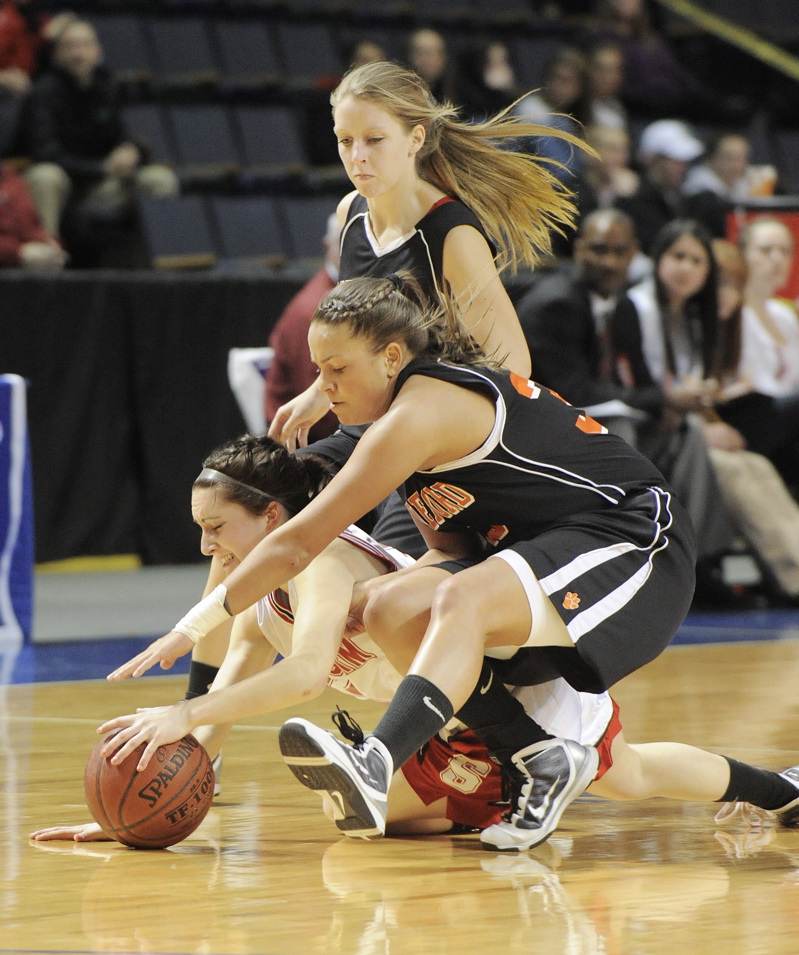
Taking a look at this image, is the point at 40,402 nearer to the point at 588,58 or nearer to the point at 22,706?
the point at 22,706

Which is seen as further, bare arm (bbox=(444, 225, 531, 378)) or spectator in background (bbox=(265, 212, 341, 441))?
spectator in background (bbox=(265, 212, 341, 441))

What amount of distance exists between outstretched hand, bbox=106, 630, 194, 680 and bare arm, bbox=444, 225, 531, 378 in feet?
3.06

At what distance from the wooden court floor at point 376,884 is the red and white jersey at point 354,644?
0.89ft

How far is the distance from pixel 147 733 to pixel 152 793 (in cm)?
10

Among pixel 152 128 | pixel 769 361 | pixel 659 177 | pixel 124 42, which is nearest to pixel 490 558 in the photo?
pixel 769 361

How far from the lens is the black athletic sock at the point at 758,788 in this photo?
2996 mm

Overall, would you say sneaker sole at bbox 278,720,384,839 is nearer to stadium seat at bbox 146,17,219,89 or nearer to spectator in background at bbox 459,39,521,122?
stadium seat at bbox 146,17,219,89

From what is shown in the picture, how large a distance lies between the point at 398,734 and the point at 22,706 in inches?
88.7

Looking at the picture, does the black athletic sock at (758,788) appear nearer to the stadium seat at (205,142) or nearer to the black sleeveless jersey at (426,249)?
the black sleeveless jersey at (426,249)

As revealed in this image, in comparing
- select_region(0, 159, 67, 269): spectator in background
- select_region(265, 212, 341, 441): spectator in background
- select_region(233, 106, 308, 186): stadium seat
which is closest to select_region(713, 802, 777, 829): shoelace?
select_region(265, 212, 341, 441): spectator in background

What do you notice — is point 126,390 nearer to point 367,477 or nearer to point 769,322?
point 769,322

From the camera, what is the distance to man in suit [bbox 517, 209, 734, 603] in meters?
6.64

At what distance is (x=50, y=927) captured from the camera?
2232 millimetres

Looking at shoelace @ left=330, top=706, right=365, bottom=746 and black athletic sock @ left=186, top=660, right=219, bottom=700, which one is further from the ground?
shoelace @ left=330, top=706, right=365, bottom=746
